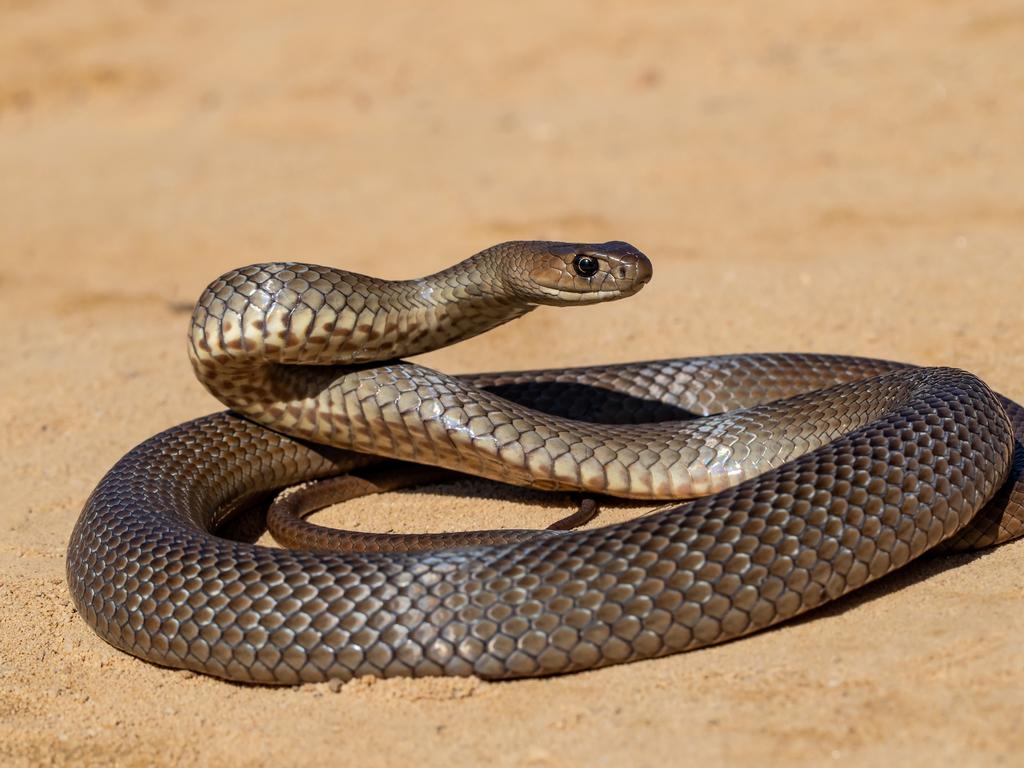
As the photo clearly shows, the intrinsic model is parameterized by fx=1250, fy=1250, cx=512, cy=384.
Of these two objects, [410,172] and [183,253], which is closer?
[183,253]

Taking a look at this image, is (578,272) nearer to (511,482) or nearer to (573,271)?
(573,271)

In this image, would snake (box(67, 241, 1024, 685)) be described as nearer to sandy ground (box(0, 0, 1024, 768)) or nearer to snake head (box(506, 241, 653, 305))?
snake head (box(506, 241, 653, 305))

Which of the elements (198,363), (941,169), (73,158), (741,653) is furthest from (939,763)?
(73,158)

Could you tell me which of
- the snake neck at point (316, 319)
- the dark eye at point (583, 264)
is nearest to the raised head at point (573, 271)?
the dark eye at point (583, 264)

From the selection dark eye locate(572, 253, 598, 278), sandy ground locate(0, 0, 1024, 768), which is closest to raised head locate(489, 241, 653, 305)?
dark eye locate(572, 253, 598, 278)

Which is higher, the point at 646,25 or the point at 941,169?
the point at 646,25

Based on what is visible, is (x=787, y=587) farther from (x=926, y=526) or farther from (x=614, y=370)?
(x=614, y=370)

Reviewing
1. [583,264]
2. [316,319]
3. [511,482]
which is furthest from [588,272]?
[316,319]

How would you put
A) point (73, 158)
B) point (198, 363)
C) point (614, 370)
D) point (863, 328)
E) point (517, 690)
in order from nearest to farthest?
1. point (517, 690)
2. point (198, 363)
3. point (614, 370)
4. point (863, 328)
5. point (73, 158)
